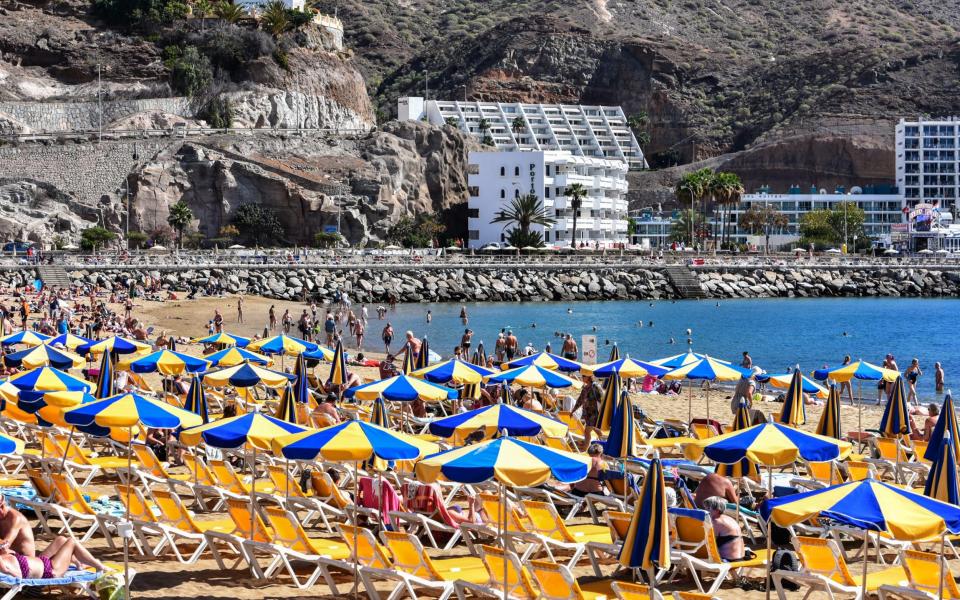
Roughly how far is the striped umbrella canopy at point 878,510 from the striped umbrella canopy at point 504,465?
2120 millimetres

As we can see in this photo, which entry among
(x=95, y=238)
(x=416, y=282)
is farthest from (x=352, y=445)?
(x=95, y=238)

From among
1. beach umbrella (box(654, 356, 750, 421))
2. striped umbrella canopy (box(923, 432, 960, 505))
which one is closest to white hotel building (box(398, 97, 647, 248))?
beach umbrella (box(654, 356, 750, 421))

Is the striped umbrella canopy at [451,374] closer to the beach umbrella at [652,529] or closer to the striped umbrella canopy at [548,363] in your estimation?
the striped umbrella canopy at [548,363]

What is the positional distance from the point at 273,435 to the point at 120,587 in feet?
9.57

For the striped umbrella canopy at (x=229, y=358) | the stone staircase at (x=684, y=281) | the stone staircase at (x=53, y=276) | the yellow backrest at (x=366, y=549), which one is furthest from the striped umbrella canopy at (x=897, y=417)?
the stone staircase at (x=684, y=281)

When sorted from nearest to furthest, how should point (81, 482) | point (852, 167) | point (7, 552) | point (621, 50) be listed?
1. point (7, 552)
2. point (81, 482)
3. point (852, 167)
4. point (621, 50)

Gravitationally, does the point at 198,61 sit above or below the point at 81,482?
above

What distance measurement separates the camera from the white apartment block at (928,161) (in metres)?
148

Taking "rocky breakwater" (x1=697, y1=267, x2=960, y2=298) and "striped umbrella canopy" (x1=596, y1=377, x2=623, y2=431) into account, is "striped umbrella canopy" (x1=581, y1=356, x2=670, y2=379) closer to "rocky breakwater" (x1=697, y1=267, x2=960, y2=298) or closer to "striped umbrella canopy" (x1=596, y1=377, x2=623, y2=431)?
"striped umbrella canopy" (x1=596, y1=377, x2=623, y2=431)

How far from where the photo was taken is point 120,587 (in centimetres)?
1080

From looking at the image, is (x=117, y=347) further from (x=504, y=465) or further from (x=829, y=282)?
(x=829, y=282)

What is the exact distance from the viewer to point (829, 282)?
89312 millimetres

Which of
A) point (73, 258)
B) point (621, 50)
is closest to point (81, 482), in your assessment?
point (73, 258)

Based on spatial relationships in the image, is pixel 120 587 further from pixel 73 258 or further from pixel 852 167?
pixel 852 167
